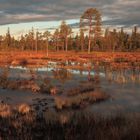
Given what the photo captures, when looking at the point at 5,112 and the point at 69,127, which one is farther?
the point at 5,112

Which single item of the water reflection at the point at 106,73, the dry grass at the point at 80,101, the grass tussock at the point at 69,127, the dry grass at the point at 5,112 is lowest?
the water reflection at the point at 106,73

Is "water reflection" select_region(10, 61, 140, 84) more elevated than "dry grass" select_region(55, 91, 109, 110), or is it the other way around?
"dry grass" select_region(55, 91, 109, 110)

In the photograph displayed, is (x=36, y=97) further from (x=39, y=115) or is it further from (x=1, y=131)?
(x=1, y=131)

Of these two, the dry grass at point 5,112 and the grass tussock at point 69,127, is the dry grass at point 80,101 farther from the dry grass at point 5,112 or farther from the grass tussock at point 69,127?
the grass tussock at point 69,127

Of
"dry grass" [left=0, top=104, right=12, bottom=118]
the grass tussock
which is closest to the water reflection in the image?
"dry grass" [left=0, top=104, right=12, bottom=118]

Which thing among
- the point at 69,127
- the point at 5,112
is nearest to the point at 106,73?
the point at 5,112

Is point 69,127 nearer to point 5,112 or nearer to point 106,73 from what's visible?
point 5,112

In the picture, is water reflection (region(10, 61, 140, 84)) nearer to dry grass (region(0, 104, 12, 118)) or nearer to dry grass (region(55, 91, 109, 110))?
dry grass (region(55, 91, 109, 110))

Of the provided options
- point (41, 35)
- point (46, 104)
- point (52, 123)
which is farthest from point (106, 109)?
point (41, 35)

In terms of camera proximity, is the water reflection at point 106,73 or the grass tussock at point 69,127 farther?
the water reflection at point 106,73

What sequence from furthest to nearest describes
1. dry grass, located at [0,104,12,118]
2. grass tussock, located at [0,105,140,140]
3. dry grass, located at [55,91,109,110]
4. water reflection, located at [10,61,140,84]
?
water reflection, located at [10,61,140,84], dry grass, located at [55,91,109,110], dry grass, located at [0,104,12,118], grass tussock, located at [0,105,140,140]

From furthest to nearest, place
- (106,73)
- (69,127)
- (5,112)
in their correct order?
(106,73)
(5,112)
(69,127)

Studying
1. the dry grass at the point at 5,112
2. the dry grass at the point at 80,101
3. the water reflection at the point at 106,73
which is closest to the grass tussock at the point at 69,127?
the dry grass at the point at 5,112

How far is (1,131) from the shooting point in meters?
9.20
